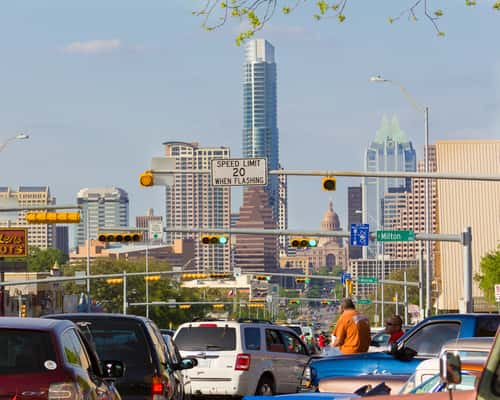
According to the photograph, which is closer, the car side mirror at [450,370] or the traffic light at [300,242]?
the car side mirror at [450,370]

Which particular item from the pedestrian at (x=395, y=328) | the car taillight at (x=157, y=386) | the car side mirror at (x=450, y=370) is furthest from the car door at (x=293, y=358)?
the car side mirror at (x=450, y=370)

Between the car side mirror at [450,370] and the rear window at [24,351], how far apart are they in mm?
4606

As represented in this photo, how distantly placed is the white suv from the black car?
7.34 m

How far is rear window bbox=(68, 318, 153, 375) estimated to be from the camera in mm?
16422

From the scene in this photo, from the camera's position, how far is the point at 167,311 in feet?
503

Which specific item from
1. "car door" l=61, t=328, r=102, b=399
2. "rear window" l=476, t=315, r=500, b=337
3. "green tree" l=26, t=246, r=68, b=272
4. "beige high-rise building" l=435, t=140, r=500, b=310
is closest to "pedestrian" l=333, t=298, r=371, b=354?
"rear window" l=476, t=315, r=500, b=337

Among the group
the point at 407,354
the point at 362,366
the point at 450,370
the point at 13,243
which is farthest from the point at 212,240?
the point at 450,370

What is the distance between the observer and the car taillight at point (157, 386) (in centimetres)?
1619

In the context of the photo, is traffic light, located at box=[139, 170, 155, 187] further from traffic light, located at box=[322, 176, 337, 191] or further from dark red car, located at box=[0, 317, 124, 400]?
dark red car, located at box=[0, 317, 124, 400]

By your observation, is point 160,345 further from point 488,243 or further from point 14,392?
point 488,243

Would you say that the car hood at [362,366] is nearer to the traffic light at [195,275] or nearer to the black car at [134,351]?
the black car at [134,351]

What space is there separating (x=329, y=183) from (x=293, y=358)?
871 cm

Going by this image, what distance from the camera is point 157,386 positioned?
16203 millimetres

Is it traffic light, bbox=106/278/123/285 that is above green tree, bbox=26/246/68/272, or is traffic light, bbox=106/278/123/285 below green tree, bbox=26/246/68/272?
below
